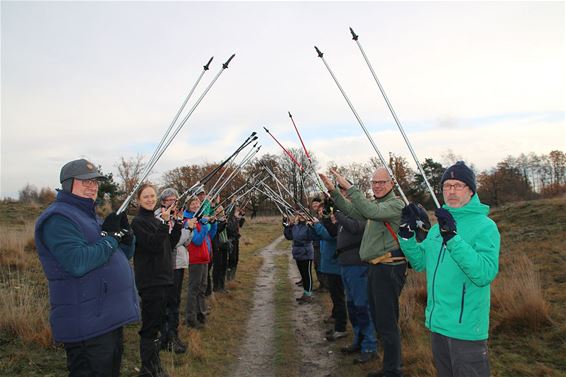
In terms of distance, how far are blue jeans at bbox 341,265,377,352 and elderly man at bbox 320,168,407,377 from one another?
2.51ft

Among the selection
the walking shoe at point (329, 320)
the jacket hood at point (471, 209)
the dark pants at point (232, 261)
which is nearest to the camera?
the jacket hood at point (471, 209)

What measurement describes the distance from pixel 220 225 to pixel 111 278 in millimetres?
6686

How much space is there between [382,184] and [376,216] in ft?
2.05

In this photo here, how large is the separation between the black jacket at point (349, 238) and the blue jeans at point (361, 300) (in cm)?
13

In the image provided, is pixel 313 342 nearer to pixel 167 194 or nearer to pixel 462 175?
pixel 167 194

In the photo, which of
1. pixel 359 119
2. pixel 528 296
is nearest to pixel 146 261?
pixel 359 119

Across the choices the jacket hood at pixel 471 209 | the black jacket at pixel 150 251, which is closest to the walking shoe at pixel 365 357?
the black jacket at pixel 150 251

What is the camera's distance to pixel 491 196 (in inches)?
2158

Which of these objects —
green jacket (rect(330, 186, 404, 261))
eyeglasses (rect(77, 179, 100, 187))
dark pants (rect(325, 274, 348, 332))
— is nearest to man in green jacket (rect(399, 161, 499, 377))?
green jacket (rect(330, 186, 404, 261))

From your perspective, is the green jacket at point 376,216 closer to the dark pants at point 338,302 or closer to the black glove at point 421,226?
the black glove at point 421,226

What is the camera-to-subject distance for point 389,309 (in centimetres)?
480

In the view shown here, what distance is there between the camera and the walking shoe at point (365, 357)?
5.66 meters

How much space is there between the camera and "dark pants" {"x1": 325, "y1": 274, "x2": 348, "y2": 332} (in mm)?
7008

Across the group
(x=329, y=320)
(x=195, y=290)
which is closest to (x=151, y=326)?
(x=195, y=290)
